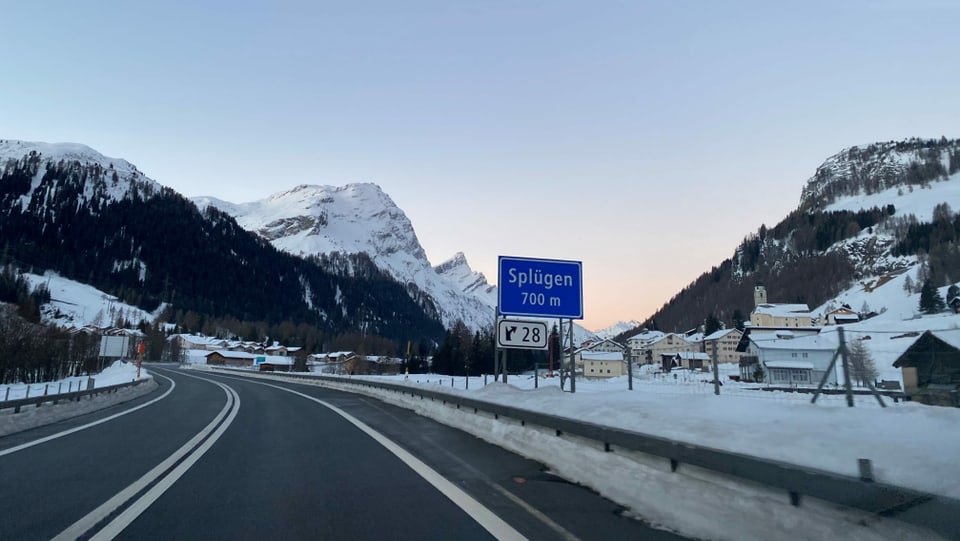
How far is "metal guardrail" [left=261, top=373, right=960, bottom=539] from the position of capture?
2.92 metres

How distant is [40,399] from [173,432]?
5862mm

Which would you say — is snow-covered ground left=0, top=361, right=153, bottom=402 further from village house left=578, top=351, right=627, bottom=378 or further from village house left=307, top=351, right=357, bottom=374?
village house left=307, top=351, right=357, bottom=374

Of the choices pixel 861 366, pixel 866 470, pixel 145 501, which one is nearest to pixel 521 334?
pixel 861 366

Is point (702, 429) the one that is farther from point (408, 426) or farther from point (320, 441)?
point (408, 426)

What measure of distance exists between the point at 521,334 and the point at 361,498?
8.69 m

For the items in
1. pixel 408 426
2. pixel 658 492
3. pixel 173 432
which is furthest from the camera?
pixel 408 426

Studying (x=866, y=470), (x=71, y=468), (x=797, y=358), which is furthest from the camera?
(x=797, y=358)

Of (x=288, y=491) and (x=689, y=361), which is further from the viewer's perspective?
(x=689, y=361)

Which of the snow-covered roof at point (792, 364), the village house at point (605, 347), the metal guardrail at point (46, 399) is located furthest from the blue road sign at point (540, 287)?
the village house at point (605, 347)

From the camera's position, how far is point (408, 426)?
537 inches

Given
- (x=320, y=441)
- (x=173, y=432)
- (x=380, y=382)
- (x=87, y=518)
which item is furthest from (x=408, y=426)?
(x=380, y=382)

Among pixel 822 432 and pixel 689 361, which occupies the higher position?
pixel 822 432

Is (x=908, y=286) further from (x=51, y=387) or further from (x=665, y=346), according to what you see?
(x=51, y=387)

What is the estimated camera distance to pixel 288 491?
6.10m
